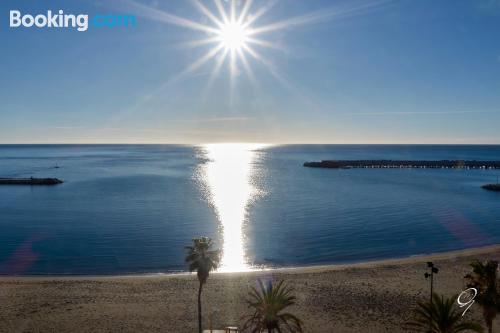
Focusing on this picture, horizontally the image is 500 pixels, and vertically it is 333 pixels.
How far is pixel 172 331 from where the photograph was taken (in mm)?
29641

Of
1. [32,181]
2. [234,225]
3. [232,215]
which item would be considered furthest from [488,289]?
[32,181]

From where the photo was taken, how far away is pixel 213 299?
35656 millimetres

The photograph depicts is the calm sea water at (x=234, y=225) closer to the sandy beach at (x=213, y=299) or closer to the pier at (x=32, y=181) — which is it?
the sandy beach at (x=213, y=299)

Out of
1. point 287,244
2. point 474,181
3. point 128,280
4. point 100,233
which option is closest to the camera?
point 128,280

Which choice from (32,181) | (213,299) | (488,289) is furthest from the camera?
(32,181)

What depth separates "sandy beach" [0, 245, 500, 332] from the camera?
30938 millimetres

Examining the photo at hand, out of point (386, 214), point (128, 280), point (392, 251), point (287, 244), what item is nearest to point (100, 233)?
point (128, 280)

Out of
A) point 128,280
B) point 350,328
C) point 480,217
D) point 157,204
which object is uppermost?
point 157,204

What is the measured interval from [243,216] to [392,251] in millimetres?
32402

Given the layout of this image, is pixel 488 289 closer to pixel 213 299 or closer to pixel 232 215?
pixel 213 299

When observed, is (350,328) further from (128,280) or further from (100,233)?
(100,233)

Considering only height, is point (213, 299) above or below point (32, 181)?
below

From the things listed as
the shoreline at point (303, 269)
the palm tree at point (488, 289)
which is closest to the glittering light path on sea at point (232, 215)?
the shoreline at point (303, 269)

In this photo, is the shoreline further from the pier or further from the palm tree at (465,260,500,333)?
the pier
